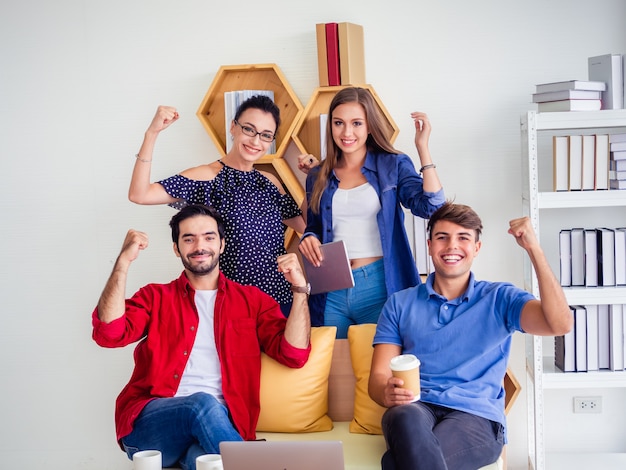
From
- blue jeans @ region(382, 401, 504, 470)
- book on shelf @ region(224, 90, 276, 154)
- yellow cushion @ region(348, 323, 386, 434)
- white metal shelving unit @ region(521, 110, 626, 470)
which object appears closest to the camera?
blue jeans @ region(382, 401, 504, 470)

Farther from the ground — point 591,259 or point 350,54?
point 350,54

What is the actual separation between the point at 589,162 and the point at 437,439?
4.96 feet

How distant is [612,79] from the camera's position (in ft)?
10.1

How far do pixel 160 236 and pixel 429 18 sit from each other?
1.72 metres

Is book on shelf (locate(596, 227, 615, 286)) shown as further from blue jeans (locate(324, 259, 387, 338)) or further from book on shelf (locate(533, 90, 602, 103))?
blue jeans (locate(324, 259, 387, 338))

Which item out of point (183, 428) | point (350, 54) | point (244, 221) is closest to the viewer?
point (183, 428)

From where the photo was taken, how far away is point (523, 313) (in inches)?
94.0

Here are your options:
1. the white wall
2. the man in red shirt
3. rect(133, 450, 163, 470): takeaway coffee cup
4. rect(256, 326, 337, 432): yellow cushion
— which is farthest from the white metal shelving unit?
rect(133, 450, 163, 470): takeaway coffee cup

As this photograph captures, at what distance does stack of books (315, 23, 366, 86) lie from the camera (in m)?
3.32

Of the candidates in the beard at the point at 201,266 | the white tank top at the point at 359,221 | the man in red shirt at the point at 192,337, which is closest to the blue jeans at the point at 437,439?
the man in red shirt at the point at 192,337

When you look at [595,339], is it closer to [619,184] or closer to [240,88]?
[619,184]

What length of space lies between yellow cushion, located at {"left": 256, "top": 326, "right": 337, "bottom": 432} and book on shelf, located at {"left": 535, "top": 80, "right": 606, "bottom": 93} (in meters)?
1.51

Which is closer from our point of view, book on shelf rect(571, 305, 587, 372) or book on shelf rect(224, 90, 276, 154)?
book on shelf rect(571, 305, 587, 372)

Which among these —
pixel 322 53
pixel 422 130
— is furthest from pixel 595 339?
pixel 322 53
